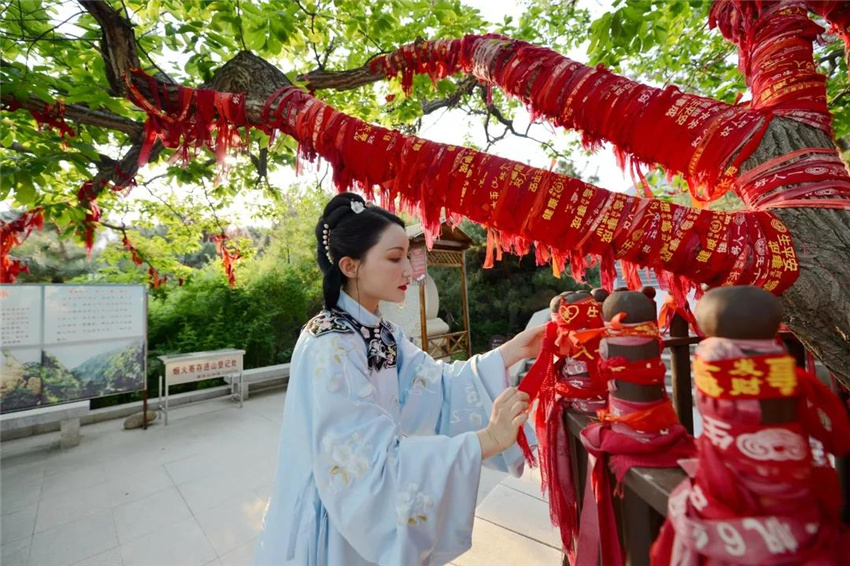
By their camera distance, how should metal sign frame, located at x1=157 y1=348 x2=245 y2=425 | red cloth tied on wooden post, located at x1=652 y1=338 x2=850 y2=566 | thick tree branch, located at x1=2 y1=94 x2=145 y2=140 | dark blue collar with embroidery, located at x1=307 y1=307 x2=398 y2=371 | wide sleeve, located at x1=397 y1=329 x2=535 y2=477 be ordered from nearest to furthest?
red cloth tied on wooden post, located at x1=652 y1=338 x2=850 y2=566
dark blue collar with embroidery, located at x1=307 y1=307 x2=398 y2=371
wide sleeve, located at x1=397 y1=329 x2=535 y2=477
thick tree branch, located at x1=2 y1=94 x2=145 y2=140
metal sign frame, located at x1=157 y1=348 x2=245 y2=425

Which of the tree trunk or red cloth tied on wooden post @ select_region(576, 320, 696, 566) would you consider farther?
the tree trunk

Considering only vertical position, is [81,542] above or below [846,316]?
below

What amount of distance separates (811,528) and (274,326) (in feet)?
37.3

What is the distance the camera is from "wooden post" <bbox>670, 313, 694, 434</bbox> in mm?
1278

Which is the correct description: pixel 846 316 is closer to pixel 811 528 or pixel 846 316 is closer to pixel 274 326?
pixel 811 528

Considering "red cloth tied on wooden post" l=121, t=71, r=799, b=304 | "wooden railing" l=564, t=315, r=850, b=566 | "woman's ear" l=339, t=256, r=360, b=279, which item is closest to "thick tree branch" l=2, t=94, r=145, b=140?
"red cloth tied on wooden post" l=121, t=71, r=799, b=304

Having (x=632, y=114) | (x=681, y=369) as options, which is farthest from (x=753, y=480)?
(x=632, y=114)

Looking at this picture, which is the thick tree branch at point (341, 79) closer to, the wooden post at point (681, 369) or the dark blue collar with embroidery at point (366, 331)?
the dark blue collar with embroidery at point (366, 331)

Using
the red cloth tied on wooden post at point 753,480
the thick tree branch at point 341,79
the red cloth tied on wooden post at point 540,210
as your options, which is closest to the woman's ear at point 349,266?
the red cloth tied on wooden post at point 540,210

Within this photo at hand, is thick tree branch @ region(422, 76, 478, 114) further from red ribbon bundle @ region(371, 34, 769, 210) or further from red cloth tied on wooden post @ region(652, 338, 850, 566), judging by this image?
red cloth tied on wooden post @ region(652, 338, 850, 566)

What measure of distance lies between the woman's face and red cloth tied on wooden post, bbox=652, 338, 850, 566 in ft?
4.05

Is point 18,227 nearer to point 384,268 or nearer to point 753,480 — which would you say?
point 384,268

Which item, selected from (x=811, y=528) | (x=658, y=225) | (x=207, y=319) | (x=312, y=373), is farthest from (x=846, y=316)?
(x=207, y=319)

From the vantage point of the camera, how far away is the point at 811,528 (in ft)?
1.43
